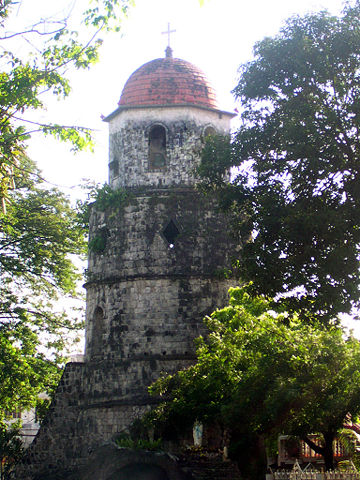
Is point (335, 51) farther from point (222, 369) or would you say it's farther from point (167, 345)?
point (167, 345)

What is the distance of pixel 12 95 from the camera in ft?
38.6

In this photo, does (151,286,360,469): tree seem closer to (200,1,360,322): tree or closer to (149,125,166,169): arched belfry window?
(200,1,360,322): tree

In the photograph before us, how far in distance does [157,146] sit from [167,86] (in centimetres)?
176

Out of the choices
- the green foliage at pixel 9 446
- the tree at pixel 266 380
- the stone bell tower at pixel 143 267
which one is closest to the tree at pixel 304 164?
the tree at pixel 266 380

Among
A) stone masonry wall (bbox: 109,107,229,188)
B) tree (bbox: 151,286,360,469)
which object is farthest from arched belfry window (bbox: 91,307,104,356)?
stone masonry wall (bbox: 109,107,229,188)

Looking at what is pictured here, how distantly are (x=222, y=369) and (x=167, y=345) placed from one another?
305 centimetres

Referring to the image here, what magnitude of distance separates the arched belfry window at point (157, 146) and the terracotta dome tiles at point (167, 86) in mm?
836

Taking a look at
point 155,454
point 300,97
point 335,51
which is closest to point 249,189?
point 300,97

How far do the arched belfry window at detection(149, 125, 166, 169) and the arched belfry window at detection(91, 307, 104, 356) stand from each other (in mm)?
4463

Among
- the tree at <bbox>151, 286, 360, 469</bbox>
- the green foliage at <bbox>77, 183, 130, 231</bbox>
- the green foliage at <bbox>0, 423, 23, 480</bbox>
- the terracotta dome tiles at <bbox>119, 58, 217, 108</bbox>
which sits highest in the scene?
the terracotta dome tiles at <bbox>119, 58, 217, 108</bbox>

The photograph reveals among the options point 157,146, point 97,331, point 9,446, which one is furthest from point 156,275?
point 9,446

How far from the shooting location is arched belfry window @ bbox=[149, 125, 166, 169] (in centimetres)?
2195

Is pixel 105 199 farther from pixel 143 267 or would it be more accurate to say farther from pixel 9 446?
pixel 9 446

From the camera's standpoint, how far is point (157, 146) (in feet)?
73.1
